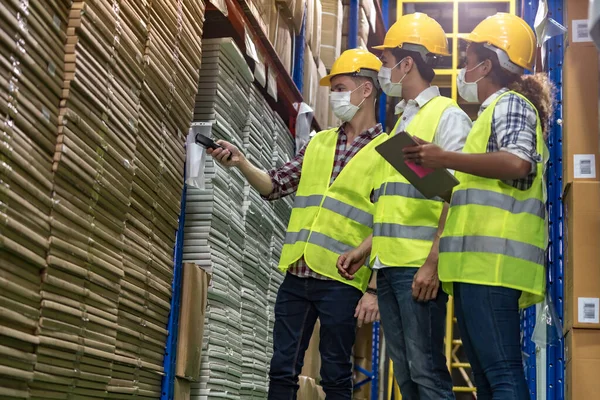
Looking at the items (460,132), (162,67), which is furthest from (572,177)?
(162,67)

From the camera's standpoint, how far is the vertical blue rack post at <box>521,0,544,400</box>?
5160 mm

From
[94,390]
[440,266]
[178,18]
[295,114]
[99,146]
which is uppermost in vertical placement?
[295,114]

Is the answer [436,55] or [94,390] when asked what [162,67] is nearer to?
[436,55]

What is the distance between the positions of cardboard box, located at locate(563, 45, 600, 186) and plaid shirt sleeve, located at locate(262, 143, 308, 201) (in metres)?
1.36

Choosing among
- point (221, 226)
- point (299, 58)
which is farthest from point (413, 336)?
point (299, 58)

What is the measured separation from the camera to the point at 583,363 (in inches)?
135

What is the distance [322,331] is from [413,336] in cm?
74

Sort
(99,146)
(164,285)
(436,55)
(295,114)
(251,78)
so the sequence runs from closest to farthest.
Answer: (99,146) < (436,55) < (164,285) < (251,78) < (295,114)

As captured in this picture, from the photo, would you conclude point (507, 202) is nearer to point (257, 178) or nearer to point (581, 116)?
point (581, 116)

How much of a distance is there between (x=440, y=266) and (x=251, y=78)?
2740 millimetres

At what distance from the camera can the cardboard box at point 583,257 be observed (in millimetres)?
3492

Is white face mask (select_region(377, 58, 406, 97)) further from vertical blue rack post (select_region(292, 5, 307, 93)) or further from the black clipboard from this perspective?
vertical blue rack post (select_region(292, 5, 307, 93))

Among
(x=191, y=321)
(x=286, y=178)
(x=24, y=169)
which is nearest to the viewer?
(x=24, y=169)

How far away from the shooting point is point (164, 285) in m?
4.32
